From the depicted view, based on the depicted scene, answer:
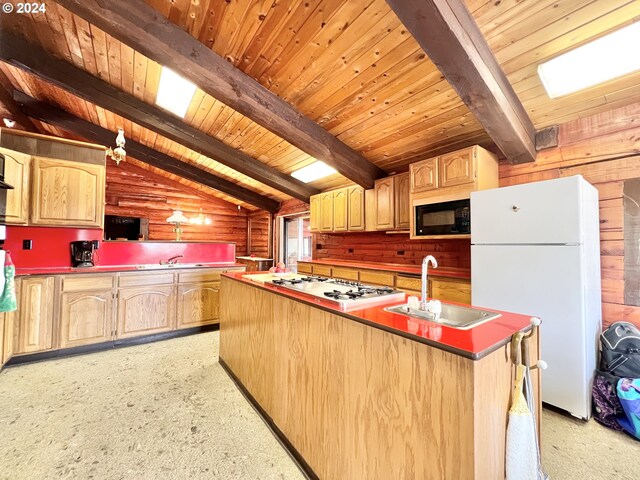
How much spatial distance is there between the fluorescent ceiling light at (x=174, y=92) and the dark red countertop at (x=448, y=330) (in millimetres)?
3077

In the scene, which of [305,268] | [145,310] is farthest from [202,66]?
[305,268]

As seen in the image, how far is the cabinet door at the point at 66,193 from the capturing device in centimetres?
302

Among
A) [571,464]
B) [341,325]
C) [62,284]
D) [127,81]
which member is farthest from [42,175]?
[571,464]

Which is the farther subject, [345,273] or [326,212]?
[326,212]

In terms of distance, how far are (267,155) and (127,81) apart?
1.97 meters

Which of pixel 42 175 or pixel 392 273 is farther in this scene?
pixel 392 273

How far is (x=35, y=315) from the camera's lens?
2.80 m

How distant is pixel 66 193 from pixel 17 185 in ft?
1.30

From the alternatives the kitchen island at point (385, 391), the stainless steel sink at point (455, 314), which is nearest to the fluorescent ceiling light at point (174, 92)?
the kitchen island at point (385, 391)

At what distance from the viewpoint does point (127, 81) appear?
3.38 meters

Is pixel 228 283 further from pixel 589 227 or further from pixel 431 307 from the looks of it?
pixel 589 227

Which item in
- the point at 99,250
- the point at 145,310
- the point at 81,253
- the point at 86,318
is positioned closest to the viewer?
the point at 86,318

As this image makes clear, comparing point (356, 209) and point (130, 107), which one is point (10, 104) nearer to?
point (130, 107)

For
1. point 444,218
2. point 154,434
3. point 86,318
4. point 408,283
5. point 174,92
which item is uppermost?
point 174,92
